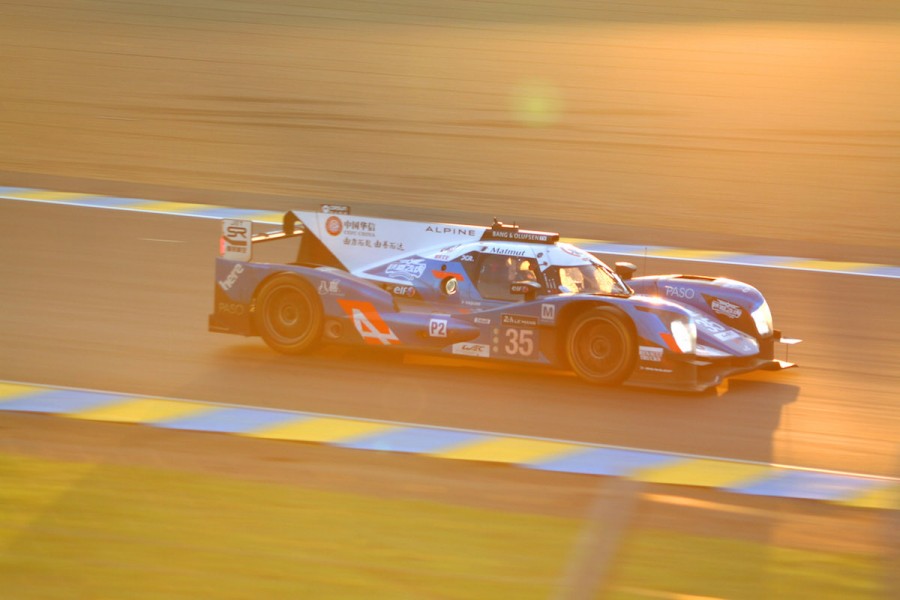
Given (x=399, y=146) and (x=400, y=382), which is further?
(x=399, y=146)

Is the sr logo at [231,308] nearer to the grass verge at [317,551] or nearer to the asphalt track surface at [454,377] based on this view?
the asphalt track surface at [454,377]

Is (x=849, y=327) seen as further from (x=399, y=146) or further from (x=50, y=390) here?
(x=399, y=146)

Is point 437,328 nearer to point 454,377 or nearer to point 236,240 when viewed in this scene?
point 454,377

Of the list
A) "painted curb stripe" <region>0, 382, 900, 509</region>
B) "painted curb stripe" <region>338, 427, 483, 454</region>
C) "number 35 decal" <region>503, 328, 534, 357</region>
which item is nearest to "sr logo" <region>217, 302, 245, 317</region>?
"painted curb stripe" <region>0, 382, 900, 509</region>

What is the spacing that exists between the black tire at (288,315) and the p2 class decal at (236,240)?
44 centimetres

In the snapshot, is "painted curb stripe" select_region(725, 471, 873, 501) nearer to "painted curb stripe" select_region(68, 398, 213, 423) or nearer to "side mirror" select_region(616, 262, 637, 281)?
"side mirror" select_region(616, 262, 637, 281)

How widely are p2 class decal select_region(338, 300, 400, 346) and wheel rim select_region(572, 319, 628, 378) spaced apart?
1.55 metres

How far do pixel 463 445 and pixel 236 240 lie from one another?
11.7 ft

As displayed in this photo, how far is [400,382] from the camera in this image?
10109 millimetres

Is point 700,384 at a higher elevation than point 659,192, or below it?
below

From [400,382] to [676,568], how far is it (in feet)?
15.1

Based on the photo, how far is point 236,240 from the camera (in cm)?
1098

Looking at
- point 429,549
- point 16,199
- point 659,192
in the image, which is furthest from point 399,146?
point 429,549

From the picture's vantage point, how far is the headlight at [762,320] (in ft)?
33.8
